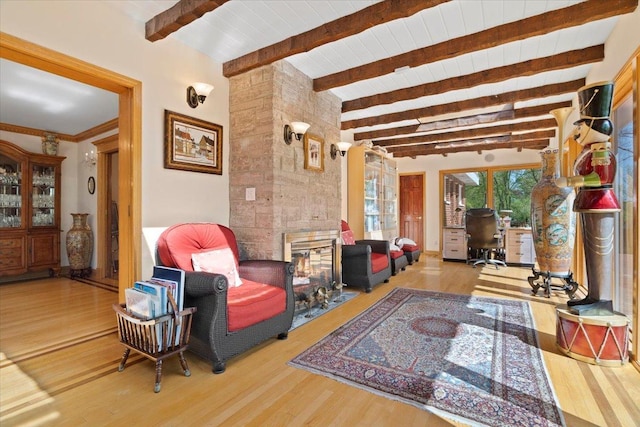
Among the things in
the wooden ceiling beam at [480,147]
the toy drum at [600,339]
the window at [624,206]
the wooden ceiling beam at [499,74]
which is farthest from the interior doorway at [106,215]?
the window at [624,206]

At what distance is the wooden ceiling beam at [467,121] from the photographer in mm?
4676

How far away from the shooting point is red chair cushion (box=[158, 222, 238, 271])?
246 cm

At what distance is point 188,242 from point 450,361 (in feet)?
7.25

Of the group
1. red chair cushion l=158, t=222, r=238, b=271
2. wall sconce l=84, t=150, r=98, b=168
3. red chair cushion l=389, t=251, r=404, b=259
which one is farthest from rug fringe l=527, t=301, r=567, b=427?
wall sconce l=84, t=150, r=98, b=168

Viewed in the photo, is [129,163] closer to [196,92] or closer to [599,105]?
[196,92]

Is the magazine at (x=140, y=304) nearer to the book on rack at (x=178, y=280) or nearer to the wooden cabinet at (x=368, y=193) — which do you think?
the book on rack at (x=178, y=280)

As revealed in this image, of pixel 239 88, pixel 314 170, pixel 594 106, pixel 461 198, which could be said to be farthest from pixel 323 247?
pixel 461 198

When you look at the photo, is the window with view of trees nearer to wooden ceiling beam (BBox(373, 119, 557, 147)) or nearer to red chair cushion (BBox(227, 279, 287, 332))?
wooden ceiling beam (BBox(373, 119, 557, 147))

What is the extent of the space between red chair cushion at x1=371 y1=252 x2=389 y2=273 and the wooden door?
12.7ft

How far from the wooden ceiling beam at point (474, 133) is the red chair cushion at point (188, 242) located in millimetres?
4617

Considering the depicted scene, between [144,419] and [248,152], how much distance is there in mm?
2443

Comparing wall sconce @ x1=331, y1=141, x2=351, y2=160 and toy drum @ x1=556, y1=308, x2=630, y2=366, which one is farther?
wall sconce @ x1=331, y1=141, x2=351, y2=160

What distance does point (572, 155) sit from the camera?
14.3 feet

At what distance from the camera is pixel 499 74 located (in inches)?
136
